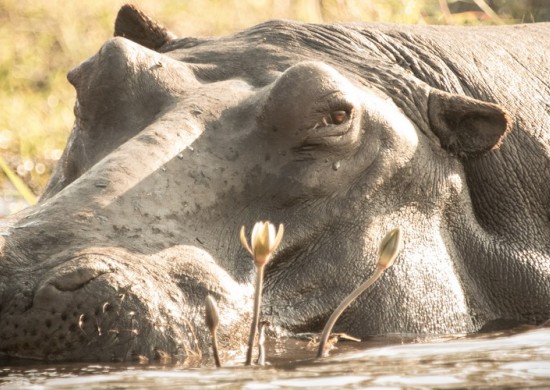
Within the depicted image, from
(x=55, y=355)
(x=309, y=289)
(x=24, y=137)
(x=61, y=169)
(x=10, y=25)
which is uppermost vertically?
(x=10, y=25)

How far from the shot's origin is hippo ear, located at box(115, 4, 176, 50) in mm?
6758

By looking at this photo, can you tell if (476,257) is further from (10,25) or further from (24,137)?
(10,25)

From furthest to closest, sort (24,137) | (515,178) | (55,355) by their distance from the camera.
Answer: (24,137)
(515,178)
(55,355)

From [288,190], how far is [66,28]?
348 inches

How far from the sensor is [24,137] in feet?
39.3

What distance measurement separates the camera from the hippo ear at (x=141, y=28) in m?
6.76

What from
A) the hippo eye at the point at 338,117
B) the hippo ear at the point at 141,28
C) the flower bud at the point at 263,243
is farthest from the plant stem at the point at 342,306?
the hippo ear at the point at 141,28

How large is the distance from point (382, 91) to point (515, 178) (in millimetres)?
719

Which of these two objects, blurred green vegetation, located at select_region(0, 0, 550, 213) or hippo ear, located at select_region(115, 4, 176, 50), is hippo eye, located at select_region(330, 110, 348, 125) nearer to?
hippo ear, located at select_region(115, 4, 176, 50)

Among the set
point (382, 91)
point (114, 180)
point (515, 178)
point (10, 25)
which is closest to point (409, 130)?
point (382, 91)

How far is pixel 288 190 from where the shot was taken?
5.39 metres

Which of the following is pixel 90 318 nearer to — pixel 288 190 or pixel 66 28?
pixel 288 190

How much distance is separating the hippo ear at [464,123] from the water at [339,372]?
1.31 metres

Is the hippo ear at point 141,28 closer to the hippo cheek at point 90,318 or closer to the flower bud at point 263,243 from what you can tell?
the hippo cheek at point 90,318
